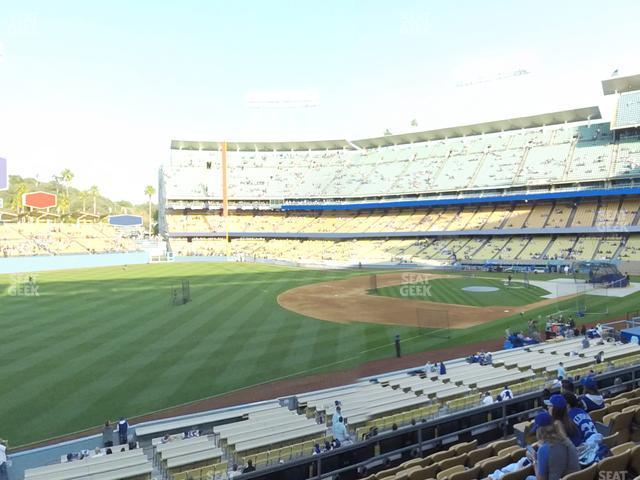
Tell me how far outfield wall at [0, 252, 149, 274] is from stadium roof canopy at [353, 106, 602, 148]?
4594 cm

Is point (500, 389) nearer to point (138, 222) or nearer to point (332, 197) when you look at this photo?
point (332, 197)

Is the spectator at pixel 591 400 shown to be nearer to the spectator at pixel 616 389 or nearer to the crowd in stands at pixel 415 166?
the spectator at pixel 616 389

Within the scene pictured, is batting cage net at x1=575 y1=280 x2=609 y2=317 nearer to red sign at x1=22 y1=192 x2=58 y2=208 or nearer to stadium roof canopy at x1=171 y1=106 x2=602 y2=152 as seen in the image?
stadium roof canopy at x1=171 y1=106 x2=602 y2=152

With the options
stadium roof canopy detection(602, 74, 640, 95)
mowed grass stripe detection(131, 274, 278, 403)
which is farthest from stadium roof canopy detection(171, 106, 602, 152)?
mowed grass stripe detection(131, 274, 278, 403)

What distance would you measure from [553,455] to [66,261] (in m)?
66.4

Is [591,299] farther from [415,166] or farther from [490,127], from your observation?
[490,127]

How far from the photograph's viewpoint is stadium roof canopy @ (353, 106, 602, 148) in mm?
67688

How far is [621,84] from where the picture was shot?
192 feet

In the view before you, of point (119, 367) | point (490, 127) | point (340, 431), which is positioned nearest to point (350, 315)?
point (119, 367)

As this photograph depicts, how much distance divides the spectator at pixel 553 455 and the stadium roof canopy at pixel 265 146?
85716 millimetres

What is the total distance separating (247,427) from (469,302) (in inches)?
967

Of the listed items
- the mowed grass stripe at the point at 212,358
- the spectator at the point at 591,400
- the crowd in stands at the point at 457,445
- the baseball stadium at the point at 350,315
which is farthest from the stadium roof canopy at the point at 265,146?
the spectator at the point at 591,400

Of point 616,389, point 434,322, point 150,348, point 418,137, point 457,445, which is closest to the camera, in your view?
point 457,445

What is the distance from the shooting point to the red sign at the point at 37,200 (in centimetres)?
7212
